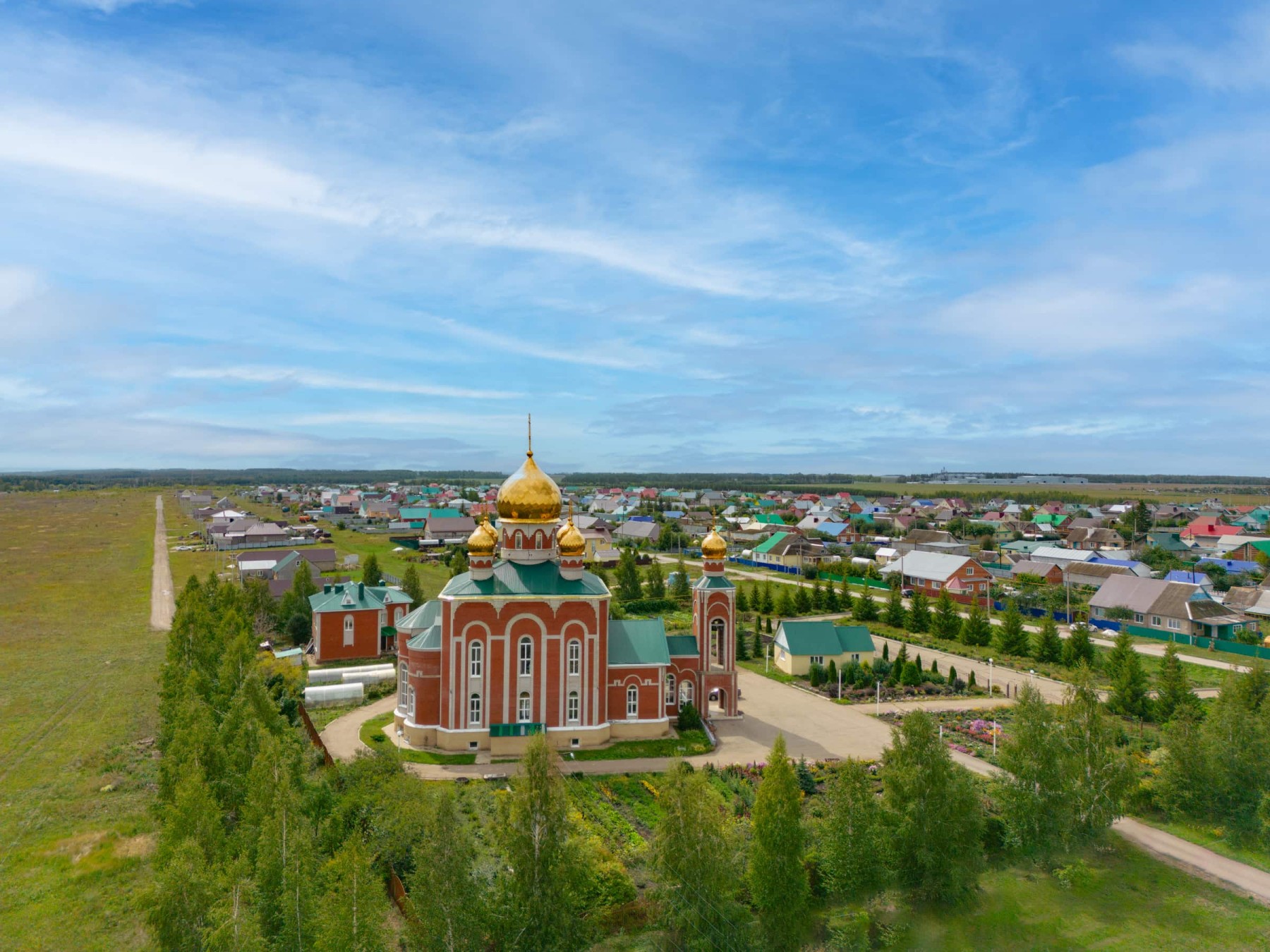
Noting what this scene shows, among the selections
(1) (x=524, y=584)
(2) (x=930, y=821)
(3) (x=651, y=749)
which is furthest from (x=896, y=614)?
(2) (x=930, y=821)

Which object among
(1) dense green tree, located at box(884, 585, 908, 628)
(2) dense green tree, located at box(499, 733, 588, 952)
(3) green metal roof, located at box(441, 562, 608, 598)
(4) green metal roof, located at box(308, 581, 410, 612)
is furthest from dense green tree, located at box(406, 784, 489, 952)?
(1) dense green tree, located at box(884, 585, 908, 628)

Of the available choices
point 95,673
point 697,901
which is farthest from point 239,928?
point 95,673

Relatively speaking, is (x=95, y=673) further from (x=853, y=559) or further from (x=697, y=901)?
(x=853, y=559)

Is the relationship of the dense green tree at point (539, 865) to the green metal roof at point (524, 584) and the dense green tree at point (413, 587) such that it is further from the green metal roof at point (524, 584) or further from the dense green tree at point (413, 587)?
the dense green tree at point (413, 587)

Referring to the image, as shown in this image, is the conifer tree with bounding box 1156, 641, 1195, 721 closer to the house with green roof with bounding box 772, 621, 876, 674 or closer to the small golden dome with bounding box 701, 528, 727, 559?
the house with green roof with bounding box 772, 621, 876, 674

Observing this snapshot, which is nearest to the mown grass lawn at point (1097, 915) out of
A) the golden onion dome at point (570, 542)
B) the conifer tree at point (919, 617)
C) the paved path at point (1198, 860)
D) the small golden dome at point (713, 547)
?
the paved path at point (1198, 860)
